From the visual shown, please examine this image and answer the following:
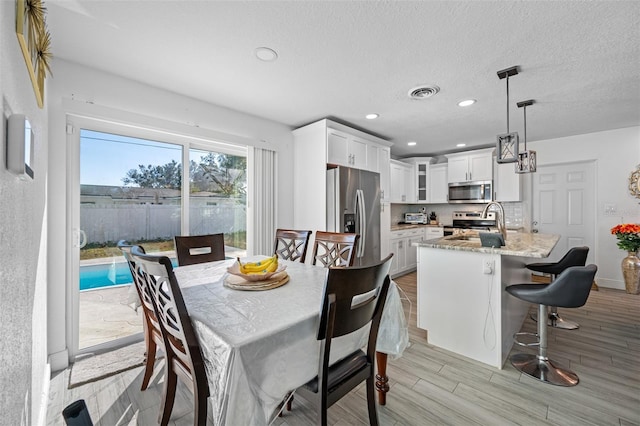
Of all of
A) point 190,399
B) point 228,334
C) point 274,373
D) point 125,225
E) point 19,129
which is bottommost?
point 190,399

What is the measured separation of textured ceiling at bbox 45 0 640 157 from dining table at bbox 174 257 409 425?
1647mm

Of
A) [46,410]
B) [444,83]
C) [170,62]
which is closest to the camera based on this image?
[46,410]

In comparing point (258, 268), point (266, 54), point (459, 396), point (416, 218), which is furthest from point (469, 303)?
point (416, 218)

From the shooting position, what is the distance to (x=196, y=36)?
183 cm

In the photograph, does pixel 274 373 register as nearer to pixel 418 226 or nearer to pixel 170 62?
pixel 170 62

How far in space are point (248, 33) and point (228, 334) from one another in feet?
6.09

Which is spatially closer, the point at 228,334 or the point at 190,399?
the point at 228,334

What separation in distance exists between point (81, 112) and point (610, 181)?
664 centimetres

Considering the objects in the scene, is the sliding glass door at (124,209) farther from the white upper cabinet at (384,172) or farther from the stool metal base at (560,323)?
the stool metal base at (560,323)

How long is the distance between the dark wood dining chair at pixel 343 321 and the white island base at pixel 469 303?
50.7 inches

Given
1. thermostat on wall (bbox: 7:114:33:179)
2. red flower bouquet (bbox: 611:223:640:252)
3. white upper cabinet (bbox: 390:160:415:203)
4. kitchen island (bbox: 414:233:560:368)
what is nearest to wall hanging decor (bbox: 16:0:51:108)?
thermostat on wall (bbox: 7:114:33:179)

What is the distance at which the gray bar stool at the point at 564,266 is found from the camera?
8.29 ft

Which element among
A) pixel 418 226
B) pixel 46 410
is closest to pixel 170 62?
pixel 46 410

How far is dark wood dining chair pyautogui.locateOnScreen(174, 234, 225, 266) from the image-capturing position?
2.25 meters
